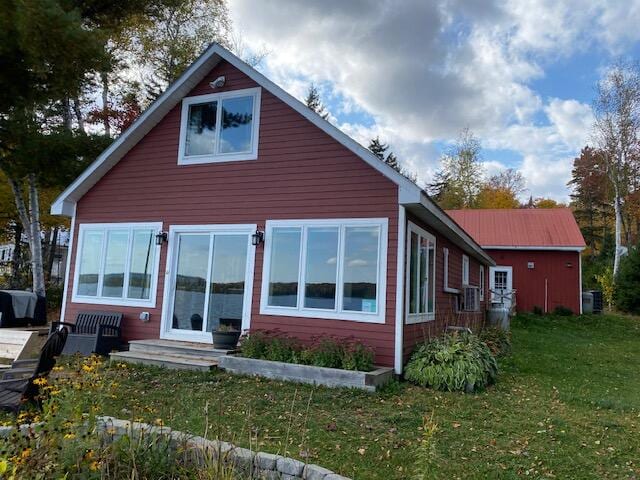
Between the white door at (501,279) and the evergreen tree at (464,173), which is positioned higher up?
the evergreen tree at (464,173)

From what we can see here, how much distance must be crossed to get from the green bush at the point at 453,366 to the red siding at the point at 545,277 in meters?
12.7

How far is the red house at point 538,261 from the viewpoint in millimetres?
18094

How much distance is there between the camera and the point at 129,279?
891cm

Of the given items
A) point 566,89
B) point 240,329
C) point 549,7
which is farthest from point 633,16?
point 240,329

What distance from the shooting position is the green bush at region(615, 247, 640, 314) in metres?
18.0

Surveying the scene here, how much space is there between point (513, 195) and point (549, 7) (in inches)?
1074

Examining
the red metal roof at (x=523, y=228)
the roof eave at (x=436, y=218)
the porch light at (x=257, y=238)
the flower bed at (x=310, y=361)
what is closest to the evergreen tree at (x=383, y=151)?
the red metal roof at (x=523, y=228)

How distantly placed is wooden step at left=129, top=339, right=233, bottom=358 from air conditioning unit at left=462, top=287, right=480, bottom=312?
6.58m

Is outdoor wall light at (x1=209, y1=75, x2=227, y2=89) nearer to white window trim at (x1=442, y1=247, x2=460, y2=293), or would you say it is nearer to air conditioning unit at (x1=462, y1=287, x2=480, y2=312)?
white window trim at (x1=442, y1=247, x2=460, y2=293)

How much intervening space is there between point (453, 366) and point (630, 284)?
614 inches

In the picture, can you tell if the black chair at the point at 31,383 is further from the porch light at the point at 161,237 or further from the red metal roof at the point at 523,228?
the red metal roof at the point at 523,228

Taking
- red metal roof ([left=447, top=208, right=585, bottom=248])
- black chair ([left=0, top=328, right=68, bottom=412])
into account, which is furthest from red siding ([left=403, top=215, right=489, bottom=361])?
red metal roof ([left=447, top=208, right=585, bottom=248])

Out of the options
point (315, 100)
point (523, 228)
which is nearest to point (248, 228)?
point (523, 228)

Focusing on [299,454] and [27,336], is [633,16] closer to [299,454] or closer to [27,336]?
[299,454]
